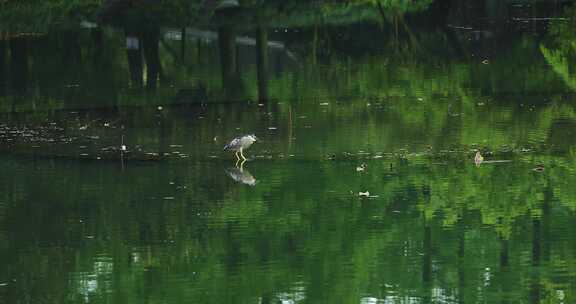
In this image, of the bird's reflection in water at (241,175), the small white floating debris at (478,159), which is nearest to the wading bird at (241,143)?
the bird's reflection in water at (241,175)

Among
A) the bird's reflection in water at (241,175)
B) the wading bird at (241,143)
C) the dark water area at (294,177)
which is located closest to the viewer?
the dark water area at (294,177)

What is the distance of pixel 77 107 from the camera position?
27125mm

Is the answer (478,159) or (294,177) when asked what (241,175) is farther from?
(478,159)

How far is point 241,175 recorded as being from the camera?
18.8m

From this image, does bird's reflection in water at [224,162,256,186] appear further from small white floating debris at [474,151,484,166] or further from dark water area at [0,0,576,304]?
small white floating debris at [474,151,484,166]

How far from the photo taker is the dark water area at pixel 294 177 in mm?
13953

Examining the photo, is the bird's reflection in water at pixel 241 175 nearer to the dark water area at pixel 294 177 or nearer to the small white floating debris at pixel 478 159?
the dark water area at pixel 294 177

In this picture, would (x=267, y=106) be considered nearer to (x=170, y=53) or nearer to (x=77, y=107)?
(x=77, y=107)

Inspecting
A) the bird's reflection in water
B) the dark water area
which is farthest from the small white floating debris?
the bird's reflection in water

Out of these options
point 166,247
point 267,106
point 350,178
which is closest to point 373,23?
point 267,106

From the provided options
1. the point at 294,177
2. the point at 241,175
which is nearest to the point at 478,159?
the point at 294,177

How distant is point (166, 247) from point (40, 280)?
1.65 meters

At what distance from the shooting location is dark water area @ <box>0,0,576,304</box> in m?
14.0

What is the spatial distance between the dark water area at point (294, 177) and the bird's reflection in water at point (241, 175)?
0.21 ft
